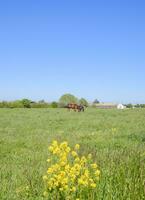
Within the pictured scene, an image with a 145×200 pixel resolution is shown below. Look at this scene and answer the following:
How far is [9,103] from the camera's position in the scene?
80062mm

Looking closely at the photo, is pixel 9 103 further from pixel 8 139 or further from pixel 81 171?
pixel 81 171

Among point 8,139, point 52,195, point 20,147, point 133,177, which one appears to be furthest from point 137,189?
point 8,139

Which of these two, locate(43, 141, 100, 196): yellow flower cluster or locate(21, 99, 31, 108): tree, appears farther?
locate(21, 99, 31, 108): tree

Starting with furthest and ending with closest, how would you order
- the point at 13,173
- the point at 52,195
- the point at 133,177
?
the point at 13,173, the point at 133,177, the point at 52,195

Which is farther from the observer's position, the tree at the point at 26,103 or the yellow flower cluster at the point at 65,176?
the tree at the point at 26,103

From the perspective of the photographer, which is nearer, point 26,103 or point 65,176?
point 65,176

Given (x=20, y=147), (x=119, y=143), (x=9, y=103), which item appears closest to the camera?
(x=20, y=147)

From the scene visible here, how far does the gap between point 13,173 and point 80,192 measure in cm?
356

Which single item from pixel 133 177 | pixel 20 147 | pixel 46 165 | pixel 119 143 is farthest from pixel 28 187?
pixel 119 143

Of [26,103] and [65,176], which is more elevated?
[26,103]

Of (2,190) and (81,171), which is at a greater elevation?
(81,171)

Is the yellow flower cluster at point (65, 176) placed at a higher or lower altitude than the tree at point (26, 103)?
lower

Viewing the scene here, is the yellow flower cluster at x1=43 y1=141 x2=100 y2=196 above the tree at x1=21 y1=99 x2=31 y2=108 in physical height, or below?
below

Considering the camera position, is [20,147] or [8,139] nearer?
[20,147]
